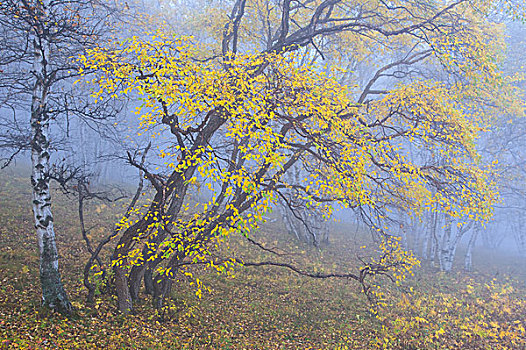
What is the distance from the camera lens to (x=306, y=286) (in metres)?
13.0

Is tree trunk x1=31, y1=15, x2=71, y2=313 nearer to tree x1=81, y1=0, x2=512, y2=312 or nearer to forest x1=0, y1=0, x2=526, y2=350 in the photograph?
forest x1=0, y1=0, x2=526, y2=350

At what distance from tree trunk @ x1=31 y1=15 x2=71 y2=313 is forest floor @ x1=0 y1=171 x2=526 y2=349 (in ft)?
1.40

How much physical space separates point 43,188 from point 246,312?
20.9ft

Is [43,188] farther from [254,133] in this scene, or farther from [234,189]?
[234,189]

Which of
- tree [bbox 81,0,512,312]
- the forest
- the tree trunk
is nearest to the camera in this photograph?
the tree trunk

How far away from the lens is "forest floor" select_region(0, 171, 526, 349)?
24.0 feet

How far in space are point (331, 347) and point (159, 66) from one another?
824 cm

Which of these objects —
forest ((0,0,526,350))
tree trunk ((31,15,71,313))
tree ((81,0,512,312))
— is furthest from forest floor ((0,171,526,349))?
tree ((81,0,512,312))

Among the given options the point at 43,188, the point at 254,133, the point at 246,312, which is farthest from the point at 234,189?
the point at 43,188

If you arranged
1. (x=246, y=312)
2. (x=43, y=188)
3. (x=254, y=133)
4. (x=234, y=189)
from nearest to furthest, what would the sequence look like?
(x=43, y=188)
(x=254, y=133)
(x=246, y=312)
(x=234, y=189)

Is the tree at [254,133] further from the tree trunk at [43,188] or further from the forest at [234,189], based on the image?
the tree trunk at [43,188]

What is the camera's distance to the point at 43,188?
716 cm

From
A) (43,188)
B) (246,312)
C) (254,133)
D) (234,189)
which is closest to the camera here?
(43,188)

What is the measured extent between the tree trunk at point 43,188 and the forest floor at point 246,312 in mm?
425
